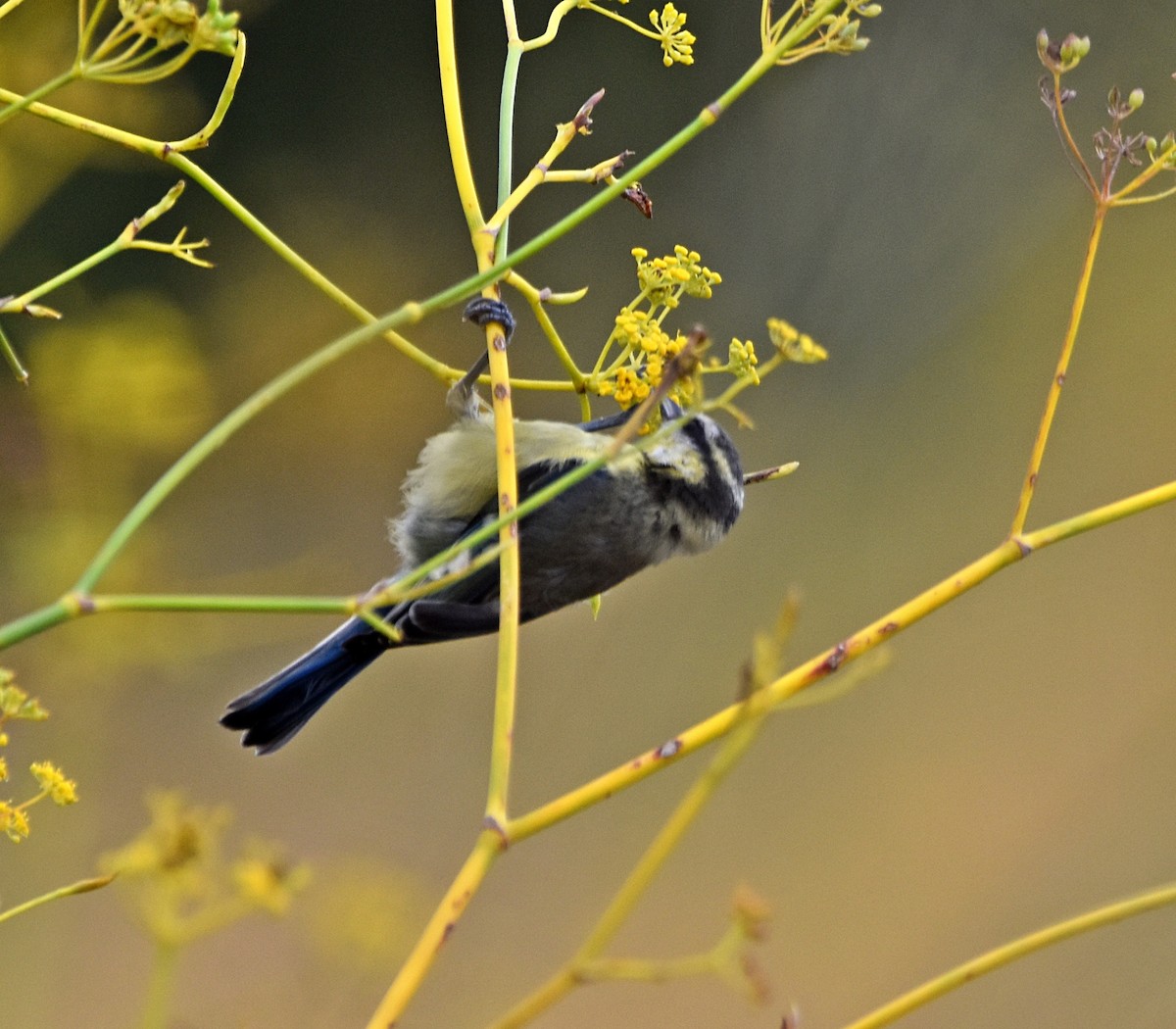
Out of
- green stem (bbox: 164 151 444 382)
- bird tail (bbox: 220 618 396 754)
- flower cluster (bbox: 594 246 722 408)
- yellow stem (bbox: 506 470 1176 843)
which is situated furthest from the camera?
bird tail (bbox: 220 618 396 754)

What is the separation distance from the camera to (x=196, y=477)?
2689 mm

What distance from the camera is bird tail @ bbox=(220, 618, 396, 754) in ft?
4.17

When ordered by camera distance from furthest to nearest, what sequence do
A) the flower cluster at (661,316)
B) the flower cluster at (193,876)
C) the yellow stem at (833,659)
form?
1. the flower cluster at (661,316)
2. the yellow stem at (833,659)
3. the flower cluster at (193,876)

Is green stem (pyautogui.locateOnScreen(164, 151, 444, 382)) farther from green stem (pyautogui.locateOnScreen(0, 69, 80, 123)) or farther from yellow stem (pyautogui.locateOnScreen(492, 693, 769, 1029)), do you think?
yellow stem (pyautogui.locateOnScreen(492, 693, 769, 1029))

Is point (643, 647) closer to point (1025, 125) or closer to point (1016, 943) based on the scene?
point (1025, 125)

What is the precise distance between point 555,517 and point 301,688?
0.31m

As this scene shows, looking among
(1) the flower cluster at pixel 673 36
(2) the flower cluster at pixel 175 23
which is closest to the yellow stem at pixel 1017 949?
(2) the flower cluster at pixel 175 23

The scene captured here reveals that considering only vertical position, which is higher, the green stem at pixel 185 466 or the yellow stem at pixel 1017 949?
the green stem at pixel 185 466

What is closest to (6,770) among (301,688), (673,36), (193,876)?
(193,876)

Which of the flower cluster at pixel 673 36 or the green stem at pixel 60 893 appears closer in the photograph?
the green stem at pixel 60 893

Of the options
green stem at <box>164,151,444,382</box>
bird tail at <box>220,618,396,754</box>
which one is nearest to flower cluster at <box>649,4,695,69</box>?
green stem at <box>164,151,444,382</box>

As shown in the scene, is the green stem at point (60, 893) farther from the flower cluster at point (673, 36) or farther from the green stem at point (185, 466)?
the flower cluster at point (673, 36)

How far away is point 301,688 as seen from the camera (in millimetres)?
1303

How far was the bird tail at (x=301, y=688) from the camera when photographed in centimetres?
127
